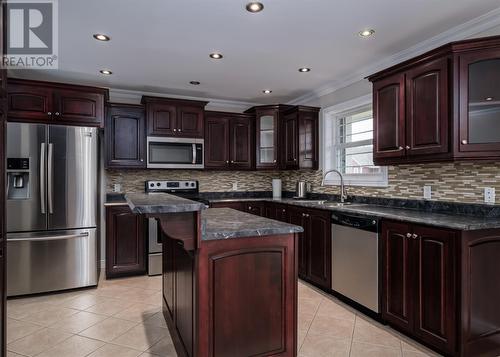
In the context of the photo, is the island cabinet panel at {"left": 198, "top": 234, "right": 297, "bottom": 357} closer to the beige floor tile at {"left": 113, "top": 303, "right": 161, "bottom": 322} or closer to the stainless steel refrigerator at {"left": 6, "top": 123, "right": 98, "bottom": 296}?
the beige floor tile at {"left": 113, "top": 303, "right": 161, "bottom": 322}

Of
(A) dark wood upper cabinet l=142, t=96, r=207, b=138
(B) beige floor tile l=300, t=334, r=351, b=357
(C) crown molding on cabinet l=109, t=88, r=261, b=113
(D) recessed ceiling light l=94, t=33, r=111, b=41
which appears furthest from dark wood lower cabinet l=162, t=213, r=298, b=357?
(C) crown molding on cabinet l=109, t=88, r=261, b=113

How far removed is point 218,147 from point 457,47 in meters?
3.16

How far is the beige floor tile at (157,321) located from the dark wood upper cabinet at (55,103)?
226 cm

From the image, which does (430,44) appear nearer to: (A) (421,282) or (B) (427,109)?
(B) (427,109)

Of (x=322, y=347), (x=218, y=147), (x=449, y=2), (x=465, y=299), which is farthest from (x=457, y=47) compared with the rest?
(x=218, y=147)

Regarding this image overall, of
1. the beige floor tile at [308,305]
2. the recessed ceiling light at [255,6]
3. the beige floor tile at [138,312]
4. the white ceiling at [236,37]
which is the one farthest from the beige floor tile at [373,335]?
the recessed ceiling light at [255,6]

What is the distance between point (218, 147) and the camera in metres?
4.65

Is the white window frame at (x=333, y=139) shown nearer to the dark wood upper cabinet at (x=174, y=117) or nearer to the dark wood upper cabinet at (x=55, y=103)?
the dark wood upper cabinet at (x=174, y=117)

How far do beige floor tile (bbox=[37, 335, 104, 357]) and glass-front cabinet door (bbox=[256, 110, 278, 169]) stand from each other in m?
3.14

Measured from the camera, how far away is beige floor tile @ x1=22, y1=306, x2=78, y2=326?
269 centimetres

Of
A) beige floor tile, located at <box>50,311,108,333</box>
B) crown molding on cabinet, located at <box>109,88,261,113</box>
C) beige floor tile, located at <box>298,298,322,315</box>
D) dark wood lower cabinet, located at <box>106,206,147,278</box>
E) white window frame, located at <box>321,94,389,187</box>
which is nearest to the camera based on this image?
beige floor tile, located at <box>50,311,108,333</box>

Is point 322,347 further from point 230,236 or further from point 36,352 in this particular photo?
point 36,352

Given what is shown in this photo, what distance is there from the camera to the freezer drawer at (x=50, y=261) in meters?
3.20

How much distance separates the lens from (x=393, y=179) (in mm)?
3213
